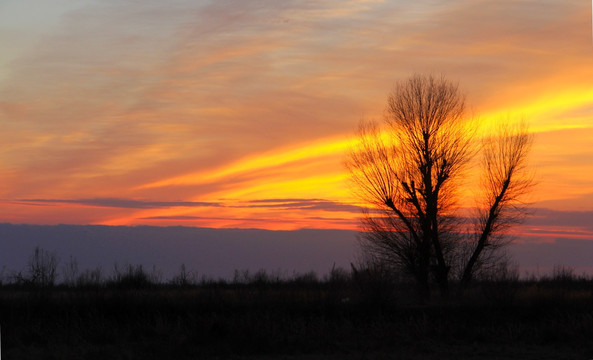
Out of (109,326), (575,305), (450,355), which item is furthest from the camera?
(575,305)

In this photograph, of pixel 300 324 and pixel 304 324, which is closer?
pixel 300 324

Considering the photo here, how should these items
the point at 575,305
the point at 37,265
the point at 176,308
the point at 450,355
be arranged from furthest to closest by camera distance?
1. the point at 37,265
2. the point at 575,305
3. the point at 176,308
4. the point at 450,355

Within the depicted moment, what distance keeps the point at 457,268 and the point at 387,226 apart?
3.94 metres

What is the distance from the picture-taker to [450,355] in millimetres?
18250

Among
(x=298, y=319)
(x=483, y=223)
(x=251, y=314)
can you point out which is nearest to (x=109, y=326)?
(x=251, y=314)

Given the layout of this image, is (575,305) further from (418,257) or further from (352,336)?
(352,336)

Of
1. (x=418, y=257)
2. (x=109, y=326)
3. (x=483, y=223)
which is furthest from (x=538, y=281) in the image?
(x=109, y=326)

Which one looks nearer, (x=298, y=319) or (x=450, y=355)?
(x=450, y=355)

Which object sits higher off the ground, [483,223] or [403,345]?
[483,223]

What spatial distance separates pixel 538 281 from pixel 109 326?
86.6ft

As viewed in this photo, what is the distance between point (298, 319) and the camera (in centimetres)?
2206

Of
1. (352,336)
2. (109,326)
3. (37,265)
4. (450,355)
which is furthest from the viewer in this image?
(37,265)

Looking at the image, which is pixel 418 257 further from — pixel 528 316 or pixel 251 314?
pixel 251 314

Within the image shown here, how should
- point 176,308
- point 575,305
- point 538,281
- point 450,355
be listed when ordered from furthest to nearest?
point 538,281, point 575,305, point 176,308, point 450,355
